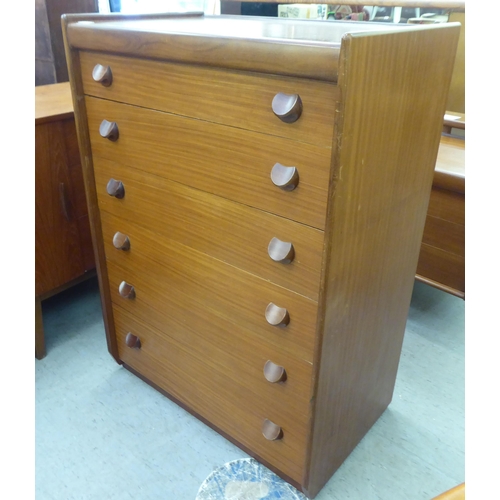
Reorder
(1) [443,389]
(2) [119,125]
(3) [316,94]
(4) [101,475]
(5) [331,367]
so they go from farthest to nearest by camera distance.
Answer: (1) [443,389] < (4) [101,475] < (2) [119,125] < (5) [331,367] < (3) [316,94]

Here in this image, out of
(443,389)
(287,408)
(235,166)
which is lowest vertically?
(443,389)

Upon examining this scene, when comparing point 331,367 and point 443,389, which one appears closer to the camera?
point 331,367

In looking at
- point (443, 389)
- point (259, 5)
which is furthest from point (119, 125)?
point (259, 5)

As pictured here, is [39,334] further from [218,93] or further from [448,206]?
[448,206]

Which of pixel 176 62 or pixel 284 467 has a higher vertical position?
pixel 176 62

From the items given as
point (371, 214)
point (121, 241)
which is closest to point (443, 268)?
point (371, 214)

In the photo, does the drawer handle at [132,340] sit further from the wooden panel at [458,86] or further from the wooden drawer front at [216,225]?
the wooden panel at [458,86]

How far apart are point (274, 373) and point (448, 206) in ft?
2.92

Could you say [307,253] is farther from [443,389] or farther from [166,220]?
[443,389]

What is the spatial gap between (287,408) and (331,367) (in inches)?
5.9

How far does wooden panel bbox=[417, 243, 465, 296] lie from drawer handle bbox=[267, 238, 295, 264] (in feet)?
3.02

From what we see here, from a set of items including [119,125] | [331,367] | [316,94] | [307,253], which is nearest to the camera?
[316,94]

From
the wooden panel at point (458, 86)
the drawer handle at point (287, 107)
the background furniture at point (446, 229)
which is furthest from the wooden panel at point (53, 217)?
the wooden panel at point (458, 86)

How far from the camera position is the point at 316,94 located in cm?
70
